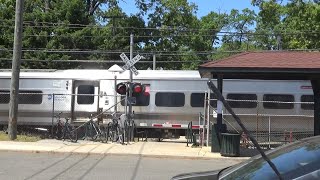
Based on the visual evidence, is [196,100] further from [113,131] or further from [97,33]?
[97,33]

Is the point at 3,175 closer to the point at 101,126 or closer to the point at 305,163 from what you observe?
the point at 305,163

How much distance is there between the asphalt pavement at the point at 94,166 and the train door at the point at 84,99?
316 inches

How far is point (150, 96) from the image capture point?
2520cm

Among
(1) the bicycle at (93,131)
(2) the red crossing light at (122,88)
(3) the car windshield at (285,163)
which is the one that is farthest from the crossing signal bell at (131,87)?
(3) the car windshield at (285,163)

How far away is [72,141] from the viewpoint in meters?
21.8

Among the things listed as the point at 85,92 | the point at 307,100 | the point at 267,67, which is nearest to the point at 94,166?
the point at 267,67

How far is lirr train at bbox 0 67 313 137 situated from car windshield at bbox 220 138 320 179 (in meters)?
19.4

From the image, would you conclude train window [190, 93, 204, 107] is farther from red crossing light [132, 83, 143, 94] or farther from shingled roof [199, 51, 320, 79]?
shingled roof [199, 51, 320, 79]

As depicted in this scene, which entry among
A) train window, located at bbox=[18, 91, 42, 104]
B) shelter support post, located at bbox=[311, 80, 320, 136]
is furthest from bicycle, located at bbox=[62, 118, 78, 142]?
shelter support post, located at bbox=[311, 80, 320, 136]

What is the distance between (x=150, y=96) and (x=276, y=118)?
605cm

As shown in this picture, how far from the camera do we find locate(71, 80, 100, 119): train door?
25891 mm

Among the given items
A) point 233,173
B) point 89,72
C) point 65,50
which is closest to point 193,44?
point 65,50

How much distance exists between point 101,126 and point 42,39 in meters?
22.3

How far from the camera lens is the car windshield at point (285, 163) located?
141 inches
